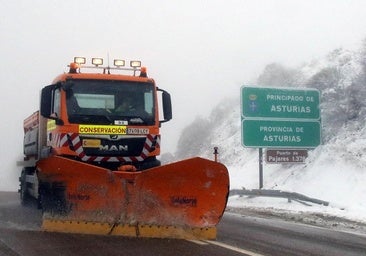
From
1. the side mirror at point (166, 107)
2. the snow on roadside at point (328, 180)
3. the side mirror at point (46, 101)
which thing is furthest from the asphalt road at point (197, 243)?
the snow on roadside at point (328, 180)

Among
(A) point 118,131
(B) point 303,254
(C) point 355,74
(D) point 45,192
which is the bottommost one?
(B) point 303,254

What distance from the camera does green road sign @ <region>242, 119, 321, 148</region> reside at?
57.9 ft

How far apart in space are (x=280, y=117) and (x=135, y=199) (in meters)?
10.4

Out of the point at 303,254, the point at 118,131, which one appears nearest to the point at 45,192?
the point at 118,131

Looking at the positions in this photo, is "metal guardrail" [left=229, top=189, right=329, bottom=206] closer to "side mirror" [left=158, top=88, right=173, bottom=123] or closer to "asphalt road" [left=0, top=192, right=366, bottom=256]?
"asphalt road" [left=0, top=192, right=366, bottom=256]

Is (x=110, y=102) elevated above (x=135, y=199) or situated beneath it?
elevated above

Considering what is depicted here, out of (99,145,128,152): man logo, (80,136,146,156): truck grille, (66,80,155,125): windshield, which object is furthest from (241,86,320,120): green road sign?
(99,145,128,152): man logo

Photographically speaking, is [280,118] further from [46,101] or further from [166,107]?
[46,101]

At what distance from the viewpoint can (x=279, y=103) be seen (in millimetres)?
17844

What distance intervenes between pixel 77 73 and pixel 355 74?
1144 centimetres

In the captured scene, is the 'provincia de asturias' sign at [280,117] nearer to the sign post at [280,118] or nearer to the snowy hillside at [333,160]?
the sign post at [280,118]

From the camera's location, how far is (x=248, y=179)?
21.8 m

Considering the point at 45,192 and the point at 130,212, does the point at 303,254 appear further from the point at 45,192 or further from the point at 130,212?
→ the point at 45,192

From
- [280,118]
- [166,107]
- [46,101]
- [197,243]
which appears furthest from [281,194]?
[197,243]
